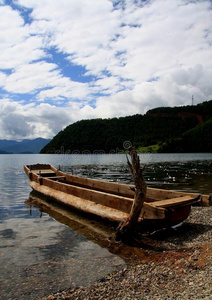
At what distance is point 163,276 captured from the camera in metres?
6.21

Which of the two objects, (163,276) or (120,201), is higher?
(120,201)

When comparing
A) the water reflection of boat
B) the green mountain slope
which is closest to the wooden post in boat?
the water reflection of boat

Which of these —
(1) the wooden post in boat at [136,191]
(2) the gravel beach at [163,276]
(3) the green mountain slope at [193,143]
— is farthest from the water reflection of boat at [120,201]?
(3) the green mountain slope at [193,143]

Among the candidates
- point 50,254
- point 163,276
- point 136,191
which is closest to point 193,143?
point 136,191

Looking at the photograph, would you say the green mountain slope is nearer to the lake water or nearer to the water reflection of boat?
the water reflection of boat

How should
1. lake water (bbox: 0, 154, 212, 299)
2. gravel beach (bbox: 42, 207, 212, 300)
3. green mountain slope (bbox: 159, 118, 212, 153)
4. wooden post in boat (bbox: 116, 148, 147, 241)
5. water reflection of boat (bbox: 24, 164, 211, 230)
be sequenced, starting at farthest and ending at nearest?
green mountain slope (bbox: 159, 118, 212, 153) < water reflection of boat (bbox: 24, 164, 211, 230) < wooden post in boat (bbox: 116, 148, 147, 241) < lake water (bbox: 0, 154, 212, 299) < gravel beach (bbox: 42, 207, 212, 300)

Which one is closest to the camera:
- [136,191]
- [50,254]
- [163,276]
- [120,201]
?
[163,276]

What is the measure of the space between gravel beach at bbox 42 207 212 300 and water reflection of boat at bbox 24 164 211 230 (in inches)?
40.7

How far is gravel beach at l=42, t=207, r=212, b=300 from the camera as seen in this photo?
5.42 m

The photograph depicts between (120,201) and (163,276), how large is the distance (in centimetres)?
457

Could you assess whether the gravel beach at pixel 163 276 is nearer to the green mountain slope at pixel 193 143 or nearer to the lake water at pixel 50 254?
the lake water at pixel 50 254

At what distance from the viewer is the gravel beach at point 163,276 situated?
214 inches

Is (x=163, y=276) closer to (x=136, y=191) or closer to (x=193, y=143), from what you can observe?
(x=136, y=191)

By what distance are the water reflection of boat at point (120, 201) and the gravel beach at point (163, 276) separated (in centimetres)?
103
